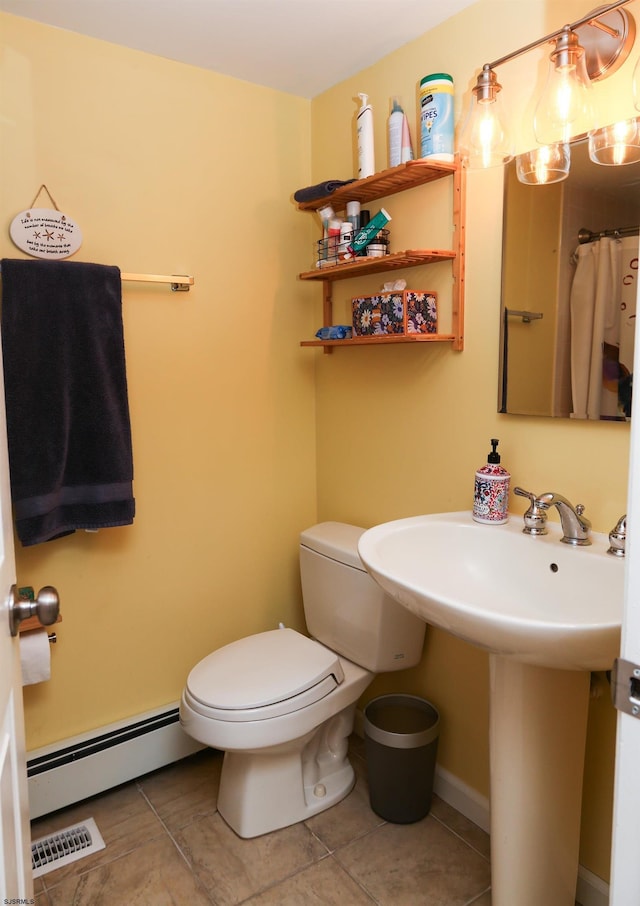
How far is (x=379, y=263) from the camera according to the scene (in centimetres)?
173

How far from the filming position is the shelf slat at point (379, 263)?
1.62 metres

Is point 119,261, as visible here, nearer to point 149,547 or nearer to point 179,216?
point 179,216

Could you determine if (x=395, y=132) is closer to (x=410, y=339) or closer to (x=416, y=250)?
(x=416, y=250)

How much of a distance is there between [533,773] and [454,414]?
2.99 feet

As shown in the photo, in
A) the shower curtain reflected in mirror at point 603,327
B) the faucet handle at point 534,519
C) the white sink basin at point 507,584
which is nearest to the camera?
the white sink basin at point 507,584

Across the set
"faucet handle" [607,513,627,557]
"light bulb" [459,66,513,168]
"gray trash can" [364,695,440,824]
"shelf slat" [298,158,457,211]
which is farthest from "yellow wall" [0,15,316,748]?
"faucet handle" [607,513,627,557]

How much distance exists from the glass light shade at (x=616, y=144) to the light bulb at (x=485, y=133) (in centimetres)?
20

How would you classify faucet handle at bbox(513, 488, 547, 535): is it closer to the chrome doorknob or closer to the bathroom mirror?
the bathroom mirror

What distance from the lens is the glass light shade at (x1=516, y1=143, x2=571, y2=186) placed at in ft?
4.49

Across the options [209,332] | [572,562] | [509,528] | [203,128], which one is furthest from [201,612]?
[203,128]

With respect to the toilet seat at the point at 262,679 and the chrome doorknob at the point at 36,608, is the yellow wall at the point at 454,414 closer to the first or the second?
the toilet seat at the point at 262,679

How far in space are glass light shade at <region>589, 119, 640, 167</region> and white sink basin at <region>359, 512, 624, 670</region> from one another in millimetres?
814

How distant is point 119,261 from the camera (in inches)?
71.7

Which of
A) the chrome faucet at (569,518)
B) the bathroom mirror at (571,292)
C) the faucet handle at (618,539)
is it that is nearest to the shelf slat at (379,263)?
the bathroom mirror at (571,292)
